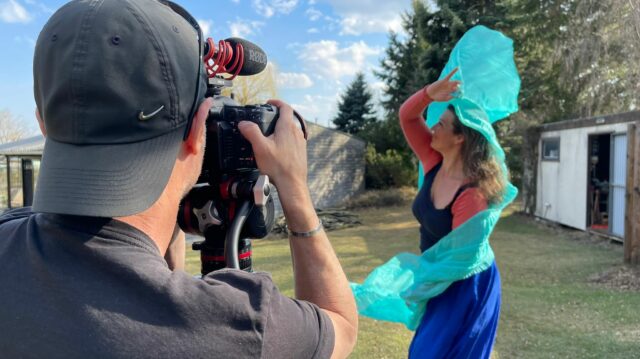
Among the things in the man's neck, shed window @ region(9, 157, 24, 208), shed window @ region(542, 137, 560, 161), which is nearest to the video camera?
the man's neck

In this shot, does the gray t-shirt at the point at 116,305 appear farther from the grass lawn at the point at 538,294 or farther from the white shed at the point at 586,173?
the white shed at the point at 586,173

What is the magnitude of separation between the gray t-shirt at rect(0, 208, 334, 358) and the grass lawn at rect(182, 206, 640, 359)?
401 cm

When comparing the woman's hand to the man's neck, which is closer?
the man's neck

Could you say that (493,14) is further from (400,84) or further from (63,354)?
(63,354)

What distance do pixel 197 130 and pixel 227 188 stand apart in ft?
0.81

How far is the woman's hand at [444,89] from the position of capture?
9.82 feet

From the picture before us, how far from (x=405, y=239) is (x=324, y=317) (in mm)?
11545

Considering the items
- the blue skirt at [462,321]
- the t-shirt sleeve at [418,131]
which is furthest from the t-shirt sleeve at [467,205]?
the t-shirt sleeve at [418,131]

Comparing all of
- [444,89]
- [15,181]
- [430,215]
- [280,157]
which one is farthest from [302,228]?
[15,181]

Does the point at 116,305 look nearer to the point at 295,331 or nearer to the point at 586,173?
the point at 295,331

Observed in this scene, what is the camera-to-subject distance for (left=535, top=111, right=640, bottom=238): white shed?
9.77m

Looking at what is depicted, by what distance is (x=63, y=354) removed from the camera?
770 mm

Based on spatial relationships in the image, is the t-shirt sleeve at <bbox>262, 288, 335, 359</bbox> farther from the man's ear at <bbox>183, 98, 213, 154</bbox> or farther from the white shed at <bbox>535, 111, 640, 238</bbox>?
the white shed at <bbox>535, 111, 640, 238</bbox>

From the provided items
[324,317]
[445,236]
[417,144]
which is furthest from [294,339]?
[417,144]
